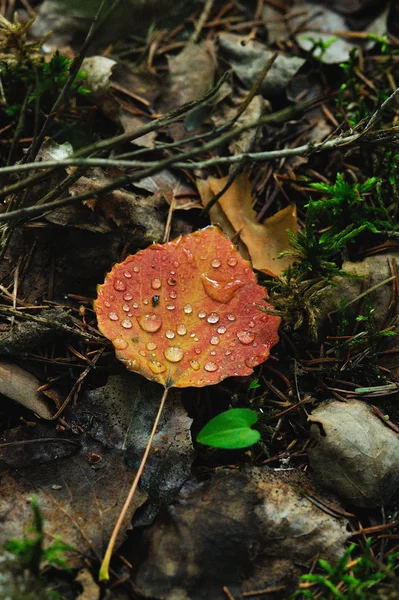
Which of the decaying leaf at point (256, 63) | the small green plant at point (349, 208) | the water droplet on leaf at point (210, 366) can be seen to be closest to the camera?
the water droplet on leaf at point (210, 366)

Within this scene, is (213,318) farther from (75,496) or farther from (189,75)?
(189,75)

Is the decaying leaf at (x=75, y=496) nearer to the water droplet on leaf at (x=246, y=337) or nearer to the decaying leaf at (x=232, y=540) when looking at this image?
the decaying leaf at (x=232, y=540)

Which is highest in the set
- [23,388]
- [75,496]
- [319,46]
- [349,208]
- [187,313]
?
[319,46]

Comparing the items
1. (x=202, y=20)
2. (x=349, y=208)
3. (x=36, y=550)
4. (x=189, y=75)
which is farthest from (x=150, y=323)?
(x=202, y=20)

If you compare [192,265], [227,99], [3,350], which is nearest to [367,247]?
[192,265]

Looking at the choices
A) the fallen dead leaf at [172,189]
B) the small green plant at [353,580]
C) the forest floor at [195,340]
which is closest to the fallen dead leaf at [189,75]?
the forest floor at [195,340]

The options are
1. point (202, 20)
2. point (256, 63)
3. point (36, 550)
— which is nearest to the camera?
point (36, 550)
